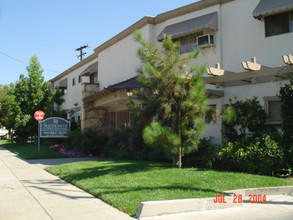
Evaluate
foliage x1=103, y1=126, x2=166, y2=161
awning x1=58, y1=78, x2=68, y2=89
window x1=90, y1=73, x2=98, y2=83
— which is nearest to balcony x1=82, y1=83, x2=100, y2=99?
window x1=90, y1=73, x2=98, y2=83

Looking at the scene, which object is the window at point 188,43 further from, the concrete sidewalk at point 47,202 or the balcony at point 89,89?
the concrete sidewalk at point 47,202

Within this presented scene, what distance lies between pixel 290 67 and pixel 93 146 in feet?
33.1

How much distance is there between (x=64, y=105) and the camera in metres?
29.2

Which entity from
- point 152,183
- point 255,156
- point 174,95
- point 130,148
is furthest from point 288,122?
point 130,148

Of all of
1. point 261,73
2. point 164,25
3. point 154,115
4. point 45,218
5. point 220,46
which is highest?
point 164,25

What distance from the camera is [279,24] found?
11.4m

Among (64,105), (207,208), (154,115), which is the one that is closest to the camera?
(207,208)

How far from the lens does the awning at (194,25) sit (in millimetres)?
12859

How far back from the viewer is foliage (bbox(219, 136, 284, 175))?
894cm

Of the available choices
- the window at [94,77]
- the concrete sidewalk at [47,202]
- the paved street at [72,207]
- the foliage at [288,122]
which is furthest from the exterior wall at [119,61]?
the paved street at [72,207]

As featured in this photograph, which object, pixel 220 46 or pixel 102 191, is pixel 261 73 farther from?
pixel 102 191

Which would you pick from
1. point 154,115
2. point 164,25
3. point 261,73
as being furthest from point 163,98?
point 164,25
